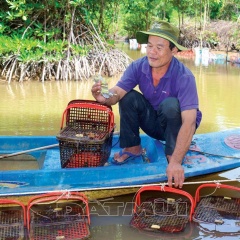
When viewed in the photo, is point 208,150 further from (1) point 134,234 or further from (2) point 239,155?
(1) point 134,234

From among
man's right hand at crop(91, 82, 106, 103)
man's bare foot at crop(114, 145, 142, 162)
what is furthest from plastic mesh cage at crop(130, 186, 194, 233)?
man's right hand at crop(91, 82, 106, 103)

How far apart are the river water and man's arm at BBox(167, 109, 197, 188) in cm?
40

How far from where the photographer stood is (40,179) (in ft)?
10.2

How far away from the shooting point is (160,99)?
11.3ft

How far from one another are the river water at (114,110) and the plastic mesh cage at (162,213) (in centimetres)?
5

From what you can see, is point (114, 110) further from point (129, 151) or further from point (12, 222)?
point (12, 222)

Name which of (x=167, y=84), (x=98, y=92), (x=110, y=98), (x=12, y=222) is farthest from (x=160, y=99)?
(x=12, y=222)

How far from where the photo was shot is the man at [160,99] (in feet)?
9.85

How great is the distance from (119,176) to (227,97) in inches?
222

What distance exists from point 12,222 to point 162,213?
1.06m

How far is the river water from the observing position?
116 inches

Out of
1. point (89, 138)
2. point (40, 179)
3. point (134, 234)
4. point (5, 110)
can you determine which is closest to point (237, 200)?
point (134, 234)

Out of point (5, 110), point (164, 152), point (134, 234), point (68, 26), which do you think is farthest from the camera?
point (68, 26)

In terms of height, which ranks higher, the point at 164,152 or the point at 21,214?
the point at 164,152
